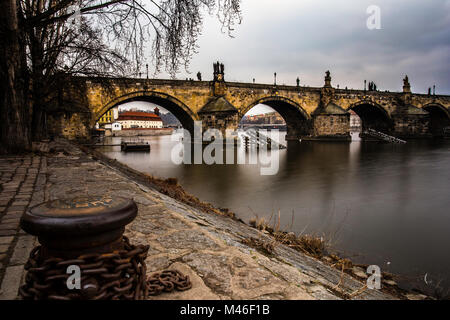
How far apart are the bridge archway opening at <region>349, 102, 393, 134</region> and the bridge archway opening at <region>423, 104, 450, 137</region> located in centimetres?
807

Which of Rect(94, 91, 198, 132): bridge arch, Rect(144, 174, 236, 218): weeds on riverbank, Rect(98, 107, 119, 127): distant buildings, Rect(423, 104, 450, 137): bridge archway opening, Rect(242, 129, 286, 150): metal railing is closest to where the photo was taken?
Rect(144, 174, 236, 218): weeds on riverbank

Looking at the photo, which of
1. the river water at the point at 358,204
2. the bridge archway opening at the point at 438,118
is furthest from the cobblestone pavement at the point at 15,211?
the bridge archway opening at the point at 438,118

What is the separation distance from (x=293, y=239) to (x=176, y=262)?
9.44 feet

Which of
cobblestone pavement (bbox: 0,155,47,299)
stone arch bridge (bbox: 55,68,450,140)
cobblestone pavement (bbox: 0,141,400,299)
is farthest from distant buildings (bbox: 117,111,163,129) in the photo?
cobblestone pavement (bbox: 0,141,400,299)

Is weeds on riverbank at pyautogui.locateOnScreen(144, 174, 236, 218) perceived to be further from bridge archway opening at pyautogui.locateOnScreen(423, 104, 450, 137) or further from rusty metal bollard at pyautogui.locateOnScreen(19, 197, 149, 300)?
bridge archway opening at pyautogui.locateOnScreen(423, 104, 450, 137)

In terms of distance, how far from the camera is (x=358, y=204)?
24.9 ft

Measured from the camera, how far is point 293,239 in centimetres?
466

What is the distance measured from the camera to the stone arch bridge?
2188 cm

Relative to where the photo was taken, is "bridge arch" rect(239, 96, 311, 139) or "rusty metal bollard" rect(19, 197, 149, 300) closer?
"rusty metal bollard" rect(19, 197, 149, 300)

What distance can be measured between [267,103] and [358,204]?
2651 cm

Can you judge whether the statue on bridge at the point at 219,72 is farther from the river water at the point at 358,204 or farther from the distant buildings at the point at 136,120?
the distant buildings at the point at 136,120

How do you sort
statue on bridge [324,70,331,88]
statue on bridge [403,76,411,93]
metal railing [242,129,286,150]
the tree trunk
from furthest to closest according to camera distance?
1. statue on bridge [403,76,411,93]
2. statue on bridge [324,70,331,88]
3. metal railing [242,129,286,150]
4. the tree trunk
